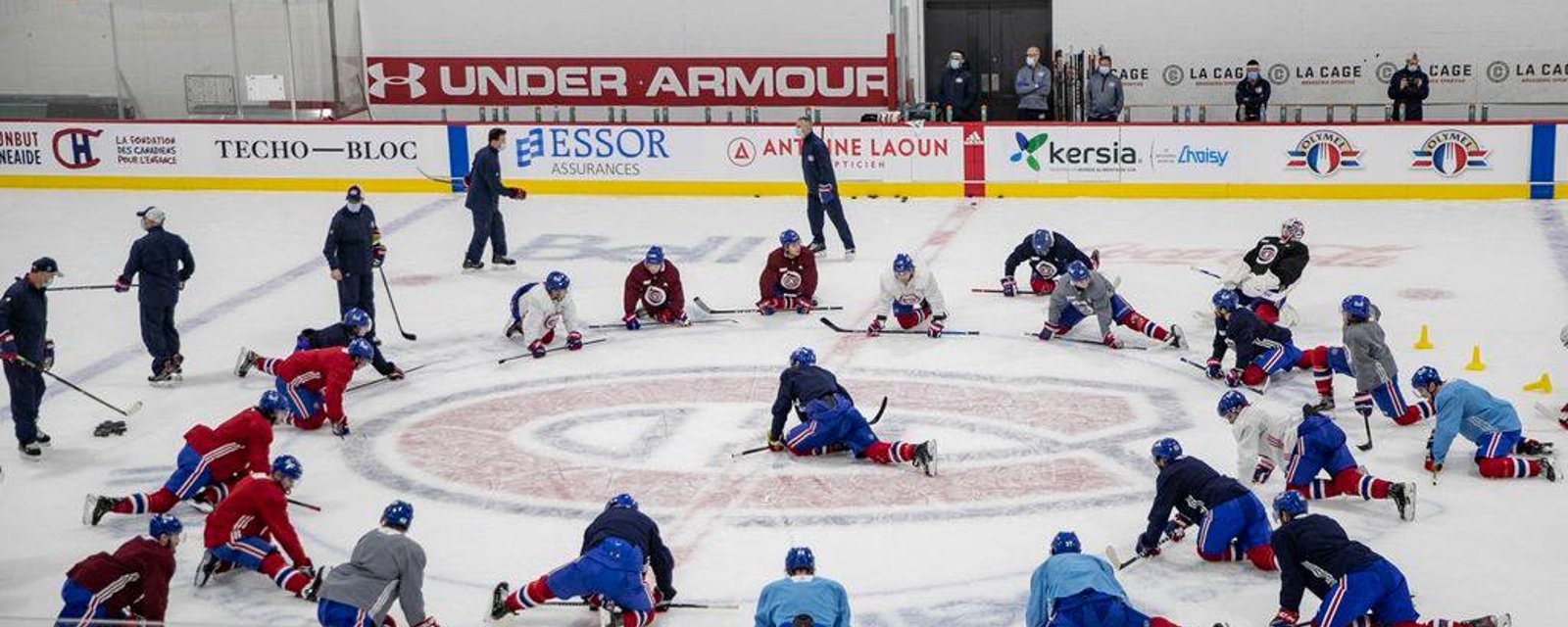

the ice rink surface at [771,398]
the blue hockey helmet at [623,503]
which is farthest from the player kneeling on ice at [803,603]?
the blue hockey helmet at [623,503]

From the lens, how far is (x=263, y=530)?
11711 millimetres

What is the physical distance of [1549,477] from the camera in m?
13.1

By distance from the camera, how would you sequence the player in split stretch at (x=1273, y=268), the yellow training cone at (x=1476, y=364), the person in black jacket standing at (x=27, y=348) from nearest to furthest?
1. the person in black jacket standing at (x=27, y=348)
2. the yellow training cone at (x=1476, y=364)
3. the player in split stretch at (x=1273, y=268)

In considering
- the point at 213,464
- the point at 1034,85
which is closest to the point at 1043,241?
the point at 213,464

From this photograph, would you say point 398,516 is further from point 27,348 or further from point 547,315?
point 547,315

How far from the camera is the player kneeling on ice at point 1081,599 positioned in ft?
32.7

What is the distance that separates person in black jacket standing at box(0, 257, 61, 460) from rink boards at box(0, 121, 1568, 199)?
513 inches

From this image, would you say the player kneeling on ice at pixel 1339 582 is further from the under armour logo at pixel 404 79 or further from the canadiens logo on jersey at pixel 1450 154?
the under armour logo at pixel 404 79

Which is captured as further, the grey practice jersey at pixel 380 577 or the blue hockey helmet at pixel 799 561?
the grey practice jersey at pixel 380 577

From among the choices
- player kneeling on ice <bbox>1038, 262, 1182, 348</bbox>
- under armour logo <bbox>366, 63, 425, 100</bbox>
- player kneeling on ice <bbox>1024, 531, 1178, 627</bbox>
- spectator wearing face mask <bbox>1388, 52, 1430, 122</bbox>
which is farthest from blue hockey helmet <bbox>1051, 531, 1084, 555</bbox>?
under armour logo <bbox>366, 63, 425, 100</bbox>

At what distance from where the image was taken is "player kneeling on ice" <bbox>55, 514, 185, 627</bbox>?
10.3 m

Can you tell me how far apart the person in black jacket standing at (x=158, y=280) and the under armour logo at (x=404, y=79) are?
1554cm

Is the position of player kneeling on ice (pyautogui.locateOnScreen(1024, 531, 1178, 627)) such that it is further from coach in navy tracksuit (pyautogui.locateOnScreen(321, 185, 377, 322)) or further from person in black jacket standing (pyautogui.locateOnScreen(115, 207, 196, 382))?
coach in navy tracksuit (pyautogui.locateOnScreen(321, 185, 377, 322))

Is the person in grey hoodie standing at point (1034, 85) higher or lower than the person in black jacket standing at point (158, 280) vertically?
higher
